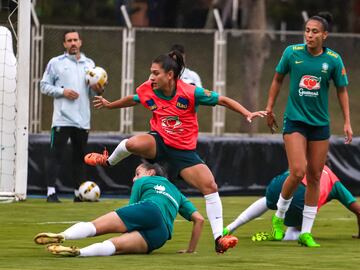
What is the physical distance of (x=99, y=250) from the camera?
1089 centimetres

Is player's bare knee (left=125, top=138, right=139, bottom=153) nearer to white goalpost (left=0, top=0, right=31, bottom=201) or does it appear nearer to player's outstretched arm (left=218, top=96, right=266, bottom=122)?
player's outstretched arm (left=218, top=96, right=266, bottom=122)

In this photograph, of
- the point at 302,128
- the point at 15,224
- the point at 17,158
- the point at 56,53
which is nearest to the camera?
the point at 302,128

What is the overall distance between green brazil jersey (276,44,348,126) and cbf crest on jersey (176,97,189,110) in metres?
1.11

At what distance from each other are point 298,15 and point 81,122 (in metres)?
27.0

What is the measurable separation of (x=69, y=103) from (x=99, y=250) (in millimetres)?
6919

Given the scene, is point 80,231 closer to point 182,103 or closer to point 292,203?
point 182,103

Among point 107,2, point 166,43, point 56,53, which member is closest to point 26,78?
point 56,53

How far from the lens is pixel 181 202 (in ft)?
38.2

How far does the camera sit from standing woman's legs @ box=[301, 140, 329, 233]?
12.5m

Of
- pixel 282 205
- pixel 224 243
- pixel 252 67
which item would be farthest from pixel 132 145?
pixel 252 67

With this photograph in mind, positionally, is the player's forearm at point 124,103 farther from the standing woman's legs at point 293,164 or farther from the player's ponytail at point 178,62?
the standing woman's legs at point 293,164

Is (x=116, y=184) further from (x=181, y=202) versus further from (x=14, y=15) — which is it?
(x=181, y=202)

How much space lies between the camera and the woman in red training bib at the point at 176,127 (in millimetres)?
11758

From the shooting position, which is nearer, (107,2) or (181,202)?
(181,202)
